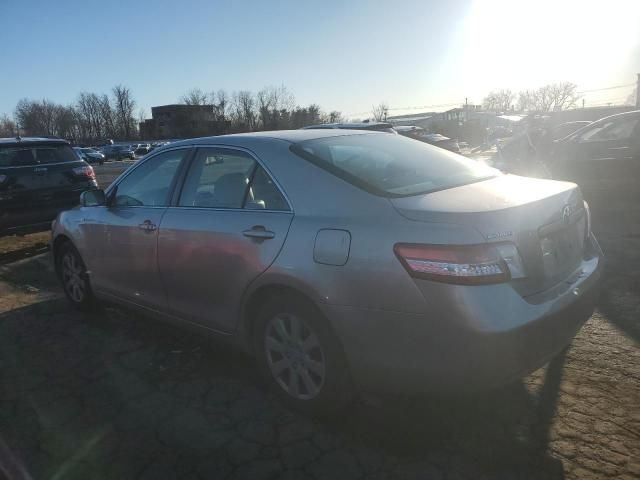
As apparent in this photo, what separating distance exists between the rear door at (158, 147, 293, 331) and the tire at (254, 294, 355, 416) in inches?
9.5

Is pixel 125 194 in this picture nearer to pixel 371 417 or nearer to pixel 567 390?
pixel 371 417

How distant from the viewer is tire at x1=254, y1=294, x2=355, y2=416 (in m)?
2.66

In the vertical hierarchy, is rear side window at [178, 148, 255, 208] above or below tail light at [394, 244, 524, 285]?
above

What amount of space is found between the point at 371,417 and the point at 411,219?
3.91 feet

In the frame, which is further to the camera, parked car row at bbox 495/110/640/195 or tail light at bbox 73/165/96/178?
parked car row at bbox 495/110/640/195

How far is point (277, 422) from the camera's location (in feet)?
9.55

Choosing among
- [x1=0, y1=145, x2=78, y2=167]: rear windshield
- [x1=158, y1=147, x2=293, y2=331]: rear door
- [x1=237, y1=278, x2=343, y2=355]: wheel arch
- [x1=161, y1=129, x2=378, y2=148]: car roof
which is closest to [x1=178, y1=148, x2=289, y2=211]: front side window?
[x1=158, y1=147, x2=293, y2=331]: rear door

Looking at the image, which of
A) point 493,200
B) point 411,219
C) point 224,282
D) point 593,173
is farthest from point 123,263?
point 593,173

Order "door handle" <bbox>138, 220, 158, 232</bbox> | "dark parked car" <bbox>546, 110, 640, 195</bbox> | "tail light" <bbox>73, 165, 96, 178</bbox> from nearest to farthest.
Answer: "door handle" <bbox>138, 220, 158, 232</bbox> → "tail light" <bbox>73, 165, 96, 178</bbox> → "dark parked car" <bbox>546, 110, 640, 195</bbox>

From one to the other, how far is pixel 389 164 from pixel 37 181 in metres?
6.40

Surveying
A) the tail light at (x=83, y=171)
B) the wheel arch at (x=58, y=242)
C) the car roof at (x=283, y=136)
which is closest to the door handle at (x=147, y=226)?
the car roof at (x=283, y=136)

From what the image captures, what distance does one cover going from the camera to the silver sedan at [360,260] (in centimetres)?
228

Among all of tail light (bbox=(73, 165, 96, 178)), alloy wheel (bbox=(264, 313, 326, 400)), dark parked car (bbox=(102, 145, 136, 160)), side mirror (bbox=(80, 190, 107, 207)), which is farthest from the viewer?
dark parked car (bbox=(102, 145, 136, 160))

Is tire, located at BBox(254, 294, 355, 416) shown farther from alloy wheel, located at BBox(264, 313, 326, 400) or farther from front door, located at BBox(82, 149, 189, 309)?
front door, located at BBox(82, 149, 189, 309)
